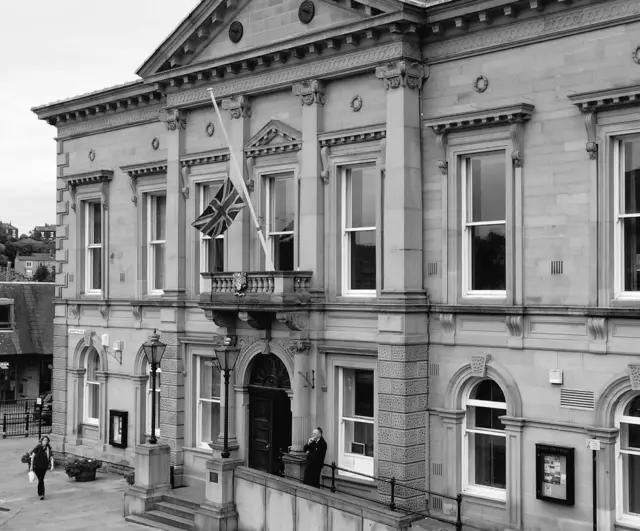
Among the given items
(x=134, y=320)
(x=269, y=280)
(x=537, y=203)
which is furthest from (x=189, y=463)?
(x=537, y=203)

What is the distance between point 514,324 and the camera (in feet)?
60.4

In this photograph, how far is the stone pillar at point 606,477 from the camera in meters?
16.9

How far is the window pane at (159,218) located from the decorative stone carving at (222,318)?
16.7ft


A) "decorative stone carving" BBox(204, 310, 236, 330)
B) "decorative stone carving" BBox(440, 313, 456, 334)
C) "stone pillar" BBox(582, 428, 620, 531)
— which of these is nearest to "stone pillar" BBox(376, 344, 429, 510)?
"decorative stone carving" BBox(440, 313, 456, 334)

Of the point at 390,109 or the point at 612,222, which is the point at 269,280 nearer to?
the point at 390,109

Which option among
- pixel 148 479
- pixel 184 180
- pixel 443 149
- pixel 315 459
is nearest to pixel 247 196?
pixel 184 180

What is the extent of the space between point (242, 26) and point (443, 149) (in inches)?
280

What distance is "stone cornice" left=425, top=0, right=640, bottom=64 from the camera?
17047 mm

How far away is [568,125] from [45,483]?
738 inches

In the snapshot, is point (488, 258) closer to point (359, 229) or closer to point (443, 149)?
point (443, 149)

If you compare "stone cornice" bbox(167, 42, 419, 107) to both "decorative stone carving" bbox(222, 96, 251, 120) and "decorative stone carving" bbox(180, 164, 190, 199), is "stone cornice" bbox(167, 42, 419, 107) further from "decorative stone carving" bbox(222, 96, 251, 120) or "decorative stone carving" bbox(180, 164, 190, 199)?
"decorative stone carving" bbox(180, 164, 190, 199)

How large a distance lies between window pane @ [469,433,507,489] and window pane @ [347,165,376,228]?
5537 mm

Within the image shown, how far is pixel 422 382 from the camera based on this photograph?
65.4ft

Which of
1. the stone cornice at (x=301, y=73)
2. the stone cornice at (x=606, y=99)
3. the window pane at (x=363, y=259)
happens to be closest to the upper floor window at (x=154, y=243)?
the stone cornice at (x=301, y=73)
